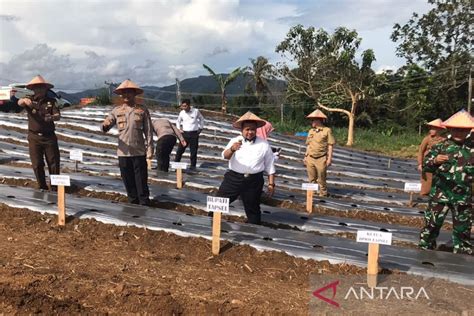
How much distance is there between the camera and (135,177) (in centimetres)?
483

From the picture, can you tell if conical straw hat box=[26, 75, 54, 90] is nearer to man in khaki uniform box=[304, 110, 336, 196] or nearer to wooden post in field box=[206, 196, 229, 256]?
wooden post in field box=[206, 196, 229, 256]

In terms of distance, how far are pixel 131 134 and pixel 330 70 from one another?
624 inches

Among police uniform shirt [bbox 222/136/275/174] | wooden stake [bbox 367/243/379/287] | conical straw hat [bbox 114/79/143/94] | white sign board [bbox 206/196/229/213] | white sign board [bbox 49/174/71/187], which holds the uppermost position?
conical straw hat [bbox 114/79/143/94]

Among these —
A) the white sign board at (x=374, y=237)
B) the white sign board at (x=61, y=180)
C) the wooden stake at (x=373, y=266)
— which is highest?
the white sign board at (x=61, y=180)

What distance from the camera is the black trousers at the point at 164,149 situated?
728 centimetres

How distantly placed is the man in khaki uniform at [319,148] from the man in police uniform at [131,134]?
2.62 m

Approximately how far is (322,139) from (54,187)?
3.90 m

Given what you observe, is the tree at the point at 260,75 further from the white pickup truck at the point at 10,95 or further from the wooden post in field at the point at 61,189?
the wooden post in field at the point at 61,189

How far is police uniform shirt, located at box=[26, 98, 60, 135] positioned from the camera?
195 inches

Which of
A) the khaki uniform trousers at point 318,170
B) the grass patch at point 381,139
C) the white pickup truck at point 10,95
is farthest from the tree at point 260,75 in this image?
the khaki uniform trousers at point 318,170

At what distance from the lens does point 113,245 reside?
12.2ft

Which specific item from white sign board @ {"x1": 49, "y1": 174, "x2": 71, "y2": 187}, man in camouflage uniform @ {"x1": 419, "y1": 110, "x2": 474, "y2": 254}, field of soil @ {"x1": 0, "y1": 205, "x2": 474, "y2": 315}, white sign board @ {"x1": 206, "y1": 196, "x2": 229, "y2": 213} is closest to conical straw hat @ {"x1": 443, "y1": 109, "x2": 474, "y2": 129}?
man in camouflage uniform @ {"x1": 419, "y1": 110, "x2": 474, "y2": 254}

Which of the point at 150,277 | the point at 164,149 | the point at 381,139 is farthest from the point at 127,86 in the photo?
the point at 381,139

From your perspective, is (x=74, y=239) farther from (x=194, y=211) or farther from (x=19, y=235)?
(x=194, y=211)
